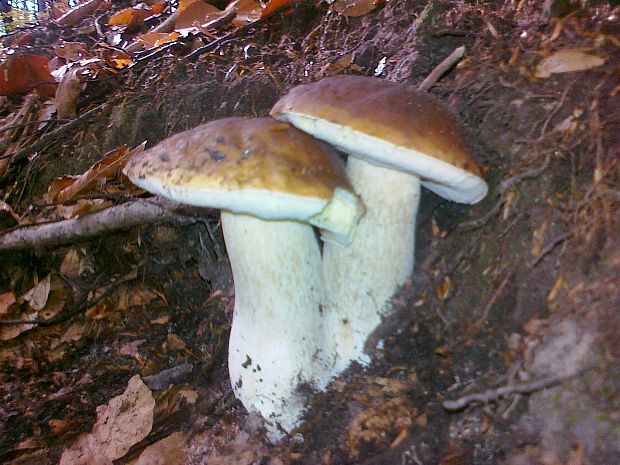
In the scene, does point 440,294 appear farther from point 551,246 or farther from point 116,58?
point 116,58

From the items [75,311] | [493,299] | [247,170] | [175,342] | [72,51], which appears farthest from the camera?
[72,51]

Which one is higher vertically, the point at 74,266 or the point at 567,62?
the point at 567,62

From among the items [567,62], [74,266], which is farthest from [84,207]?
[567,62]

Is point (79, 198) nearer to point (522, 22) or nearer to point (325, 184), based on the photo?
point (325, 184)

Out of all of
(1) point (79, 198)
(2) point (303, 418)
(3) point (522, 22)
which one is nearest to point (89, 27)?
(1) point (79, 198)

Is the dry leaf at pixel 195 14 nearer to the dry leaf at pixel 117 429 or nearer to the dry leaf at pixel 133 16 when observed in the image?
the dry leaf at pixel 133 16

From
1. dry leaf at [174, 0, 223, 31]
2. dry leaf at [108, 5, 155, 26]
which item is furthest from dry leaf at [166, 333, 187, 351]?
dry leaf at [108, 5, 155, 26]

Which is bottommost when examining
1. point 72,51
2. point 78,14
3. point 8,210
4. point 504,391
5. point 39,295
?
point 39,295
